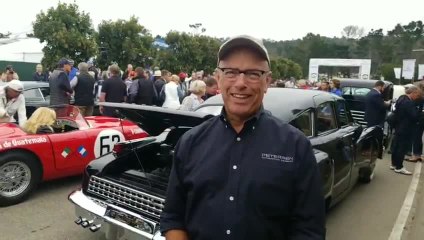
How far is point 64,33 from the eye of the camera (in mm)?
18625

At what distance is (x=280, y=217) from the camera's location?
1.63 metres

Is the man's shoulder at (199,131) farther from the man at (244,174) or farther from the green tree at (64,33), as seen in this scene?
the green tree at (64,33)

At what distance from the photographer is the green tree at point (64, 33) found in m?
18.7

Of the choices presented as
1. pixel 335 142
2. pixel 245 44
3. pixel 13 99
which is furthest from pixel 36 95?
pixel 245 44

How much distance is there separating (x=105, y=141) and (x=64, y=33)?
1481 centimetres

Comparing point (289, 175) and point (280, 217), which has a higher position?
point (289, 175)

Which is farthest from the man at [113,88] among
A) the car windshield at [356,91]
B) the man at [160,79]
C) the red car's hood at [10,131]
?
the car windshield at [356,91]

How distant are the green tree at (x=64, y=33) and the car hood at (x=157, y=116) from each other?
1623cm

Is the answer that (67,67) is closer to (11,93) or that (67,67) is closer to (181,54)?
(11,93)

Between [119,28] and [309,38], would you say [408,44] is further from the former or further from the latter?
[119,28]

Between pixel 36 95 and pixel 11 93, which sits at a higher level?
pixel 11 93

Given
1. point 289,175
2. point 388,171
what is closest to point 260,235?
point 289,175

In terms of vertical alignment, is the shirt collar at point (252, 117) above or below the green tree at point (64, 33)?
below

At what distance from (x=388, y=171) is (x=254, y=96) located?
7.03 meters
